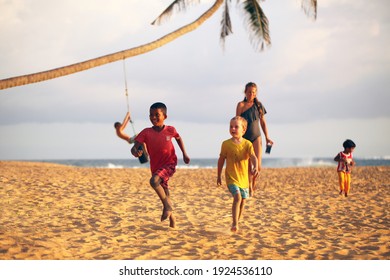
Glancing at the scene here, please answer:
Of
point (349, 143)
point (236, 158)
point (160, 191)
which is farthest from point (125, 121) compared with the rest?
point (349, 143)

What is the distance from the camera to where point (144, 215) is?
8.43m

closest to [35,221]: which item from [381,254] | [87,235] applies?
[87,235]

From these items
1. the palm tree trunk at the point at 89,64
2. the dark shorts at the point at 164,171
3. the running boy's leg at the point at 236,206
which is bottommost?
the running boy's leg at the point at 236,206

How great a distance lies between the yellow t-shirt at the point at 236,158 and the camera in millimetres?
5906

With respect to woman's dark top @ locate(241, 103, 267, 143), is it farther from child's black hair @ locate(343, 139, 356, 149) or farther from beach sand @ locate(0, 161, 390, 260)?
child's black hair @ locate(343, 139, 356, 149)

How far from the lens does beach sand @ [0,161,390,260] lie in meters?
5.74

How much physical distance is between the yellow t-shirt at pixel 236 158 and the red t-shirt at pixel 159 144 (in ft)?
2.50

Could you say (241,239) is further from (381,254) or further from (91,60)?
(91,60)

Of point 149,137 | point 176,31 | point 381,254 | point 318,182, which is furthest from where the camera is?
point 318,182

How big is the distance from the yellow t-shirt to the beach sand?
921 mm

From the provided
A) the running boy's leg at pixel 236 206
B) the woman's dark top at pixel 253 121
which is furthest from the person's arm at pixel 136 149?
the woman's dark top at pixel 253 121

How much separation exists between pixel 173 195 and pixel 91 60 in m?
5.59

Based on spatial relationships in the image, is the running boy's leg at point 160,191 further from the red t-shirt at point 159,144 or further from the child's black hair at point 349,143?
the child's black hair at point 349,143

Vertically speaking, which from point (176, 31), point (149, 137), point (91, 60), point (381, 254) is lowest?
point (381, 254)
